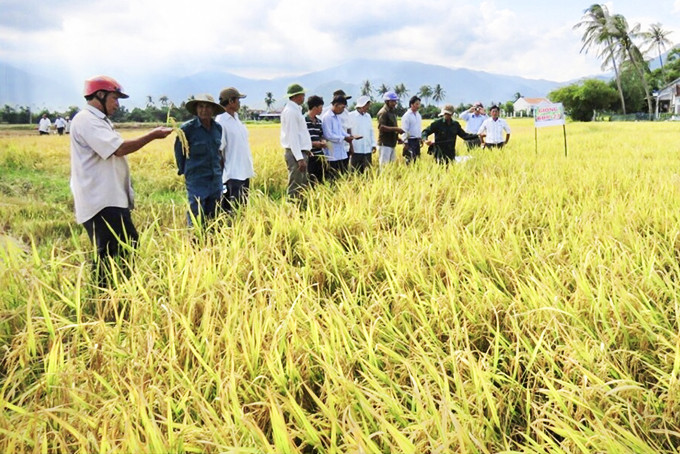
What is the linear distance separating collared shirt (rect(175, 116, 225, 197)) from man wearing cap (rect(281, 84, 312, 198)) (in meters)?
0.96

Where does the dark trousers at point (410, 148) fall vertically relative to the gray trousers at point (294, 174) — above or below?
above

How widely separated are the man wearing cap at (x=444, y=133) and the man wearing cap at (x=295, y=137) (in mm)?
2351

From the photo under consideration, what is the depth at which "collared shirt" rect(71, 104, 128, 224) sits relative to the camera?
2.63 meters

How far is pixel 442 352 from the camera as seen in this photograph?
1.65 metres

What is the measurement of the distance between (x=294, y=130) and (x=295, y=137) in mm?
71

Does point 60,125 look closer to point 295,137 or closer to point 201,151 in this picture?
point 295,137

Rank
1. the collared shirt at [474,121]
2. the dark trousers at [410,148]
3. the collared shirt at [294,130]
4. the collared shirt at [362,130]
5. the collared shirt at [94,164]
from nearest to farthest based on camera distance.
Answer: the collared shirt at [94,164], the collared shirt at [294,130], the collared shirt at [362,130], the dark trousers at [410,148], the collared shirt at [474,121]

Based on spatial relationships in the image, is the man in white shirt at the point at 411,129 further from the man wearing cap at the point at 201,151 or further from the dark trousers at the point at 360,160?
the man wearing cap at the point at 201,151

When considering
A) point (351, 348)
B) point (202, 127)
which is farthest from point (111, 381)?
point (202, 127)

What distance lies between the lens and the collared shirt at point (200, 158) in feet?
11.9

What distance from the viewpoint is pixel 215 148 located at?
3.74m

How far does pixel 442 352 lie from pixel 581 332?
1.73 ft

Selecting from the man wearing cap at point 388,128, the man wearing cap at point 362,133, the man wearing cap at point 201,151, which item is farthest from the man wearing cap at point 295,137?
the man wearing cap at point 388,128

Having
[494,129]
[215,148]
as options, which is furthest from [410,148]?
[215,148]
